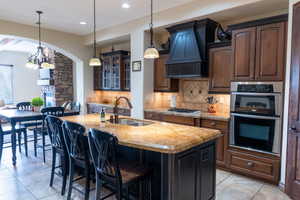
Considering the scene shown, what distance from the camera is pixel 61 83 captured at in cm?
716

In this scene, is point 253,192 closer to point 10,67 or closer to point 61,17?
point 61,17

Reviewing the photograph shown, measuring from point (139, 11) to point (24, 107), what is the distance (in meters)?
3.70

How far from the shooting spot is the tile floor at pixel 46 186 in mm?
2771

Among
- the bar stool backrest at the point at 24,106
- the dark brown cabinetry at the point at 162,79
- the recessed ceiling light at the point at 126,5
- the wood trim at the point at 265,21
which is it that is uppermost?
the recessed ceiling light at the point at 126,5

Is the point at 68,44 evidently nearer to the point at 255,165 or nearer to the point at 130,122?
the point at 130,122

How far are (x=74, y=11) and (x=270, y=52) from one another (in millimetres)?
3800

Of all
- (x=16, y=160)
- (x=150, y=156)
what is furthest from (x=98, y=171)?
(x=16, y=160)

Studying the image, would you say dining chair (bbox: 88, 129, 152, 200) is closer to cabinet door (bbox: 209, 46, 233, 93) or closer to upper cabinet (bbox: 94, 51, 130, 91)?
cabinet door (bbox: 209, 46, 233, 93)

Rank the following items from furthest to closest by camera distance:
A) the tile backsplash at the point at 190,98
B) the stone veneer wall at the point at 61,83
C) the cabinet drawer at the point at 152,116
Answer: the stone veneer wall at the point at 61,83
the cabinet drawer at the point at 152,116
the tile backsplash at the point at 190,98

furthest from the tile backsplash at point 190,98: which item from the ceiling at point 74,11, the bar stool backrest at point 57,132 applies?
the bar stool backrest at point 57,132

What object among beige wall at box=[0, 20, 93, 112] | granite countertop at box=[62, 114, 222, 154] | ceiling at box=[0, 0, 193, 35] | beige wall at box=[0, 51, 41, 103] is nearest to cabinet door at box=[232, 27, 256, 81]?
ceiling at box=[0, 0, 193, 35]

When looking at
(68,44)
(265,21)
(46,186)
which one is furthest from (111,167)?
(68,44)

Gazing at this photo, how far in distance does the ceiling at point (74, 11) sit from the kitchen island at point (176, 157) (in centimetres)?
259

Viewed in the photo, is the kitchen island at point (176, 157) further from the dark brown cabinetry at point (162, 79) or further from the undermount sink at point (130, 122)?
the dark brown cabinetry at point (162, 79)
